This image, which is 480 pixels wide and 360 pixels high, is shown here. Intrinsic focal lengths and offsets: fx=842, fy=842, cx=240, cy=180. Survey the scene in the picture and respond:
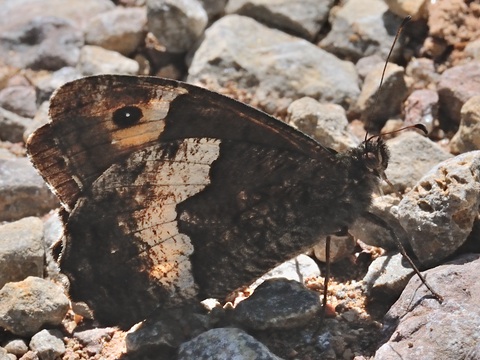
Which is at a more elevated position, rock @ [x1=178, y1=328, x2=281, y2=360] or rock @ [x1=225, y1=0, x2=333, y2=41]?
rock @ [x1=225, y1=0, x2=333, y2=41]

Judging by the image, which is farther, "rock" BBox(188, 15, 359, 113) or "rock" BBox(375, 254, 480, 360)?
"rock" BBox(188, 15, 359, 113)

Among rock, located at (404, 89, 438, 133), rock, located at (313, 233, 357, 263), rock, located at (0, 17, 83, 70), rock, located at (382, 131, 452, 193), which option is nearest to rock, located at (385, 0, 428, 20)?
rock, located at (404, 89, 438, 133)

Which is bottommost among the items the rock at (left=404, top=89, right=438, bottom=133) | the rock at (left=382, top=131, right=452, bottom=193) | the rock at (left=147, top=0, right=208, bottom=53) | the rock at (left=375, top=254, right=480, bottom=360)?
the rock at (left=375, top=254, right=480, bottom=360)

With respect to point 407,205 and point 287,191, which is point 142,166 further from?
point 407,205

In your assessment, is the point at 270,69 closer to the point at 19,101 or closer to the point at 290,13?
the point at 290,13

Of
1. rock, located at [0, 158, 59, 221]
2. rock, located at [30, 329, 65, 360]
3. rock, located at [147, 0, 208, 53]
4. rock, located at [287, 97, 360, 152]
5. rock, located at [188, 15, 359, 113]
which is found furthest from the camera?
rock, located at [147, 0, 208, 53]

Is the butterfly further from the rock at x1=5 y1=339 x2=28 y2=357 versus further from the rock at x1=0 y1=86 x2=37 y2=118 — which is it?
the rock at x1=0 y1=86 x2=37 y2=118

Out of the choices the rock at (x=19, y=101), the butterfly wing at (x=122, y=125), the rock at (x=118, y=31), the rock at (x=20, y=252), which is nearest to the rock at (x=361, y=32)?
the rock at (x=118, y=31)
